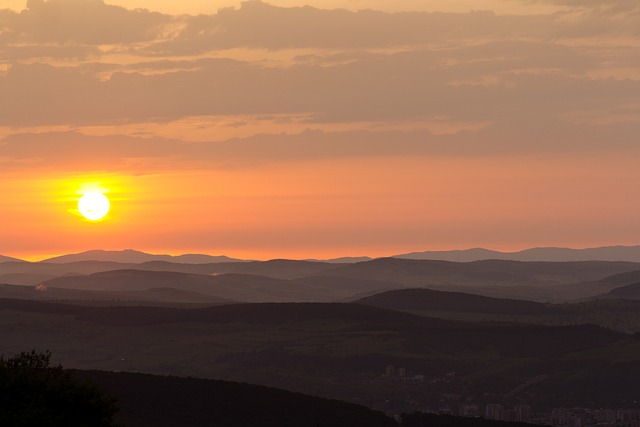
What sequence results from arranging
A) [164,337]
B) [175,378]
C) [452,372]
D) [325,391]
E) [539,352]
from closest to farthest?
1. [175,378]
2. [325,391]
3. [452,372]
4. [539,352]
5. [164,337]

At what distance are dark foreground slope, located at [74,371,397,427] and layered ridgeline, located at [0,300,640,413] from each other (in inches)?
627

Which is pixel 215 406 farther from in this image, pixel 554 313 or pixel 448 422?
pixel 554 313

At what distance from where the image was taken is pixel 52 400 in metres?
52.5

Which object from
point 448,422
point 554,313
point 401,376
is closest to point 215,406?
point 448,422

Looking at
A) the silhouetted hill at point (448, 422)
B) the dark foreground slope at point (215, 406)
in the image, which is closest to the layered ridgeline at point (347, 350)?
the dark foreground slope at point (215, 406)

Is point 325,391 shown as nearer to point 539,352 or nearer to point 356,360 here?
point 356,360

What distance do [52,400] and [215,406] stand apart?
37472 millimetres

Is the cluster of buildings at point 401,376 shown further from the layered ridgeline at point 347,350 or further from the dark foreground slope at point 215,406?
the dark foreground slope at point 215,406

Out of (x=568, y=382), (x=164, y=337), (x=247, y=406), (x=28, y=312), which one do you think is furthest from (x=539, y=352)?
(x=28, y=312)

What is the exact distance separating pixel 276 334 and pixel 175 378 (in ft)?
184

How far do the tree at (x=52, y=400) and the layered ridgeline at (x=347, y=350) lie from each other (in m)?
55.5

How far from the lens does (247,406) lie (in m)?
89.9

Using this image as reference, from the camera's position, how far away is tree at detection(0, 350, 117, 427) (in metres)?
51.3

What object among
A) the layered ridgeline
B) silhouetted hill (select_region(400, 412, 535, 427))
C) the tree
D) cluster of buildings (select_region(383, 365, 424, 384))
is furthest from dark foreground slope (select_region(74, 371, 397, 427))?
cluster of buildings (select_region(383, 365, 424, 384))
